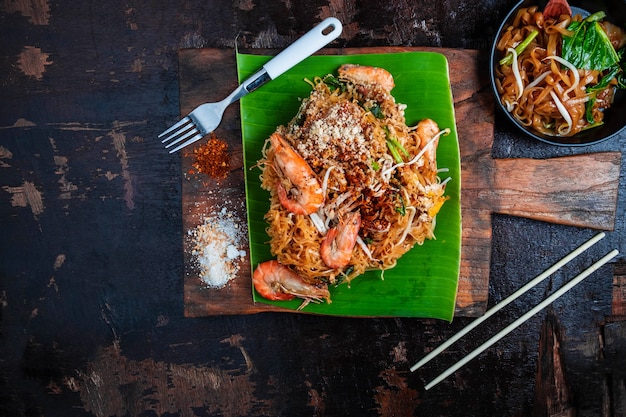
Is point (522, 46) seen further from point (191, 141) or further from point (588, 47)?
point (191, 141)

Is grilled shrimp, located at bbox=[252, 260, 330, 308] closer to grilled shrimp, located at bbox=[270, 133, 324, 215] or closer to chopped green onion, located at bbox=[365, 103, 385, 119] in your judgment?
grilled shrimp, located at bbox=[270, 133, 324, 215]

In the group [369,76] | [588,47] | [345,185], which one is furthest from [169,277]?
[588,47]

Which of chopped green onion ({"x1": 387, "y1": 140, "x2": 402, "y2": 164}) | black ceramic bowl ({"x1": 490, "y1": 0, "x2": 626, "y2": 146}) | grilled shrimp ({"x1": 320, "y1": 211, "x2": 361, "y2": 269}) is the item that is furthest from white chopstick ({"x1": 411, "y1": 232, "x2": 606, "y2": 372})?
chopped green onion ({"x1": 387, "y1": 140, "x2": 402, "y2": 164})

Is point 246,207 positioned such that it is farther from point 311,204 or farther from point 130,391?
point 130,391

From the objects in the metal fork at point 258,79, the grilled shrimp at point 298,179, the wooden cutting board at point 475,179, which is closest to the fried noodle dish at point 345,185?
the grilled shrimp at point 298,179

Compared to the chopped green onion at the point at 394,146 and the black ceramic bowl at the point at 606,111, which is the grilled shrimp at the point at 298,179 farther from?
the black ceramic bowl at the point at 606,111
